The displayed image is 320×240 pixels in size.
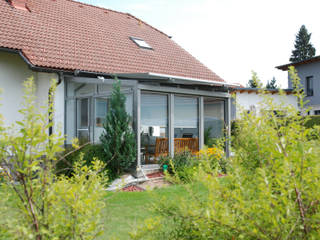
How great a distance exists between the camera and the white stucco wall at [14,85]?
1007cm

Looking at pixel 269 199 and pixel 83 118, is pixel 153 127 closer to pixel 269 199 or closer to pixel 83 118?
pixel 83 118

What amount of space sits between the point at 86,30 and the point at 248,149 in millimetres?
12479

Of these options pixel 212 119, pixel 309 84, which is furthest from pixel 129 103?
pixel 309 84

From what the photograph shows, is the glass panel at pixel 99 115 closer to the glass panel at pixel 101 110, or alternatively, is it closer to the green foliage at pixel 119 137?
the glass panel at pixel 101 110

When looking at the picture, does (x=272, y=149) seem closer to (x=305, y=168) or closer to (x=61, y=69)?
(x=305, y=168)

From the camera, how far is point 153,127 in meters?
10.1

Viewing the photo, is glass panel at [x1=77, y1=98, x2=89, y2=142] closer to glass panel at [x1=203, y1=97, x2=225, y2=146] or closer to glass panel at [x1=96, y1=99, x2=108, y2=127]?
glass panel at [x1=96, y1=99, x2=108, y2=127]

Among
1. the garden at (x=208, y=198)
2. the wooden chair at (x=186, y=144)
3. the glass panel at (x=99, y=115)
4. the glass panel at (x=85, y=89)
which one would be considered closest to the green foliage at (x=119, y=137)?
the glass panel at (x=99, y=115)

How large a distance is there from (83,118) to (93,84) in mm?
1159

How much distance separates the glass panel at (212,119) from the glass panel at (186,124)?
0.46 m

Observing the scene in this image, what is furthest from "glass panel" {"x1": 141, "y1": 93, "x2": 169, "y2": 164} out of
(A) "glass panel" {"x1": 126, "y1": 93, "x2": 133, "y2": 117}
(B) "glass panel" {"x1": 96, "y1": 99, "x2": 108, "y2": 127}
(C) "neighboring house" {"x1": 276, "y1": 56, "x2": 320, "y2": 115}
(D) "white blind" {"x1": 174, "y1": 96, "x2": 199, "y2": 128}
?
(C) "neighboring house" {"x1": 276, "y1": 56, "x2": 320, "y2": 115}

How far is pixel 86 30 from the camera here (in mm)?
13930

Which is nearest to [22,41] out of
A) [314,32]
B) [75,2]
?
[75,2]

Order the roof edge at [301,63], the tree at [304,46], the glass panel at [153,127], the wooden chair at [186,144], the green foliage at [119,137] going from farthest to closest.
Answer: the tree at [304,46] < the roof edge at [301,63] < the wooden chair at [186,144] < the glass panel at [153,127] < the green foliage at [119,137]
